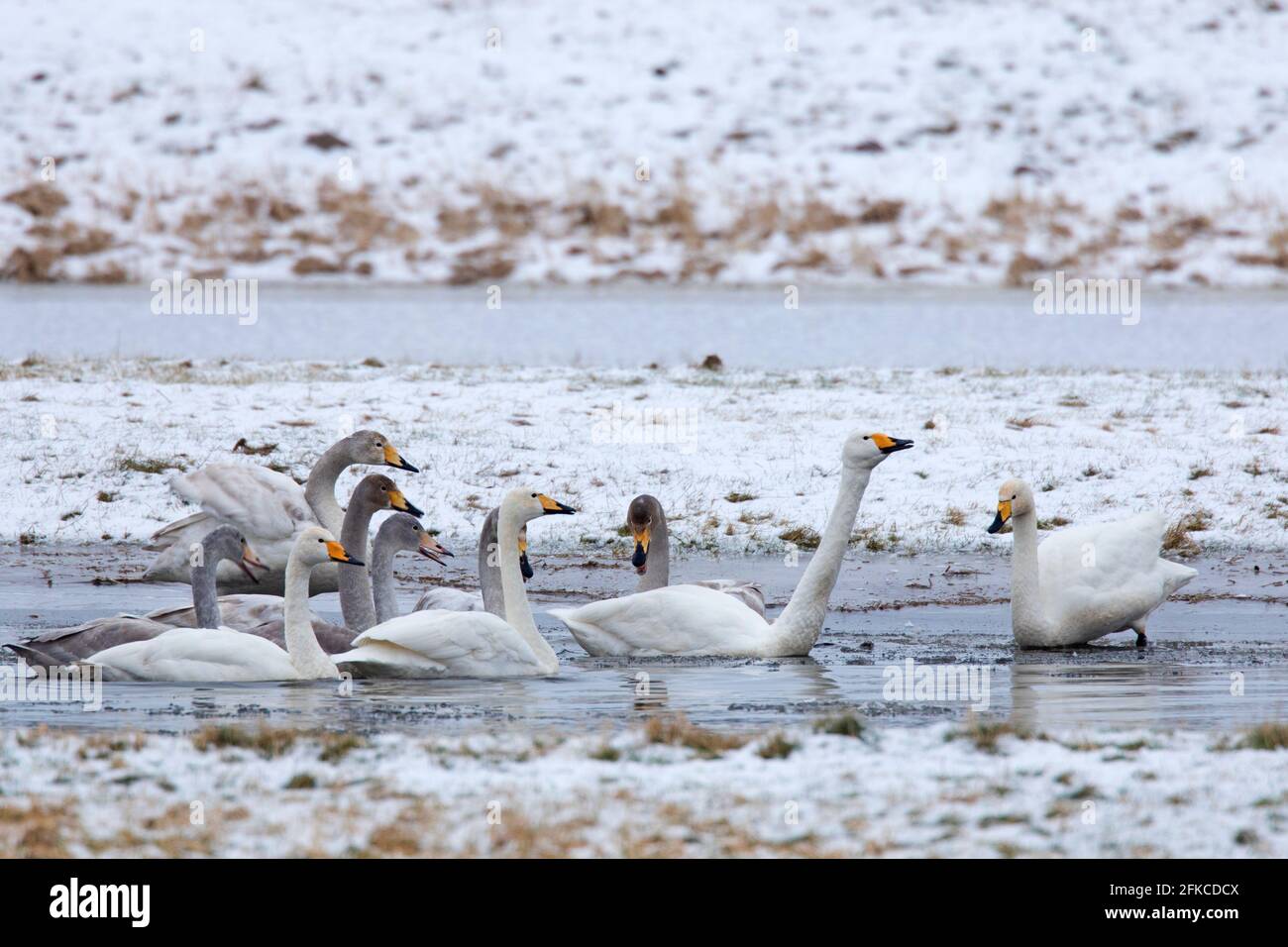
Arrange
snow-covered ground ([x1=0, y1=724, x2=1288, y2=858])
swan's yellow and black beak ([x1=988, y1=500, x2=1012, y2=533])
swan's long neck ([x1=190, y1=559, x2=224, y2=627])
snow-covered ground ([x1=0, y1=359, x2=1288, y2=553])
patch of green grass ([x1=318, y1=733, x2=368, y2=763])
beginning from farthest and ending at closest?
snow-covered ground ([x1=0, y1=359, x2=1288, y2=553]), swan's yellow and black beak ([x1=988, y1=500, x2=1012, y2=533]), swan's long neck ([x1=190, y1=559, x2=224, y2=627]), patch of green grass ([x1=318, y1=733, x2=368, y2=763]), snow-covered ground ([x1=0, y1=724, x2=1288, y2=858])

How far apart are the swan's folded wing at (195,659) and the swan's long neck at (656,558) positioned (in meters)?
2.41

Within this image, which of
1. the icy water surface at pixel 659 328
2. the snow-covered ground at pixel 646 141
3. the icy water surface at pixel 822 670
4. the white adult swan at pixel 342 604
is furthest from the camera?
the snow-covered ground at pixel 646 141

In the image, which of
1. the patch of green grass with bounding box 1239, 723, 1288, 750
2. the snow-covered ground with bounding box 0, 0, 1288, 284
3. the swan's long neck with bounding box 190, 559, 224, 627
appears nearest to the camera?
the patch of green grass with bounding box 1239, 723, 1288, 750

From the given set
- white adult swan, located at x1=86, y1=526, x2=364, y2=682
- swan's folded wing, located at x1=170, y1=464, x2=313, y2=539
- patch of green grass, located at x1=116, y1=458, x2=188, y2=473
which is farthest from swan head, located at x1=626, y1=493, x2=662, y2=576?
patch of green grass, located at x1=116, y1=458, x2=188, y2=473

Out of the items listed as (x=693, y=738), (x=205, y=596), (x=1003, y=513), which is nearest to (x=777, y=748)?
(x=693, y=738)

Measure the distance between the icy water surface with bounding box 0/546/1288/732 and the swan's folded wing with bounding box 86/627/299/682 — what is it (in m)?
0.08

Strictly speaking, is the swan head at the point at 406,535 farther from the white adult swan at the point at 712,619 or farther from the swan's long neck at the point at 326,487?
the swan's long neck at the point at 326,487

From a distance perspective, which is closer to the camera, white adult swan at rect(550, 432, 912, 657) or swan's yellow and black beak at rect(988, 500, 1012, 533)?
white adult swan at rect(550, 432, 912, 657)

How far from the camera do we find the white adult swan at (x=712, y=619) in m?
9.23

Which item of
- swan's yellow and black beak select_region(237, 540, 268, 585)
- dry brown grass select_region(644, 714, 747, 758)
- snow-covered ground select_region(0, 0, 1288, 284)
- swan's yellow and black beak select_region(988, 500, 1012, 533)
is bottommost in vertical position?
dry brown grass select_region(644, 714, 747, 758)

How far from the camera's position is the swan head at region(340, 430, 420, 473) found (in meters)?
10.5

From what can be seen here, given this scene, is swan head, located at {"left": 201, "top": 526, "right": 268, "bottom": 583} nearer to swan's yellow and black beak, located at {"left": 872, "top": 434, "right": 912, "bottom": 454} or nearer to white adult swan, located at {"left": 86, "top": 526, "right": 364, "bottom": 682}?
white adult swan, located at {"left": 86, "top": 526, "right": 364, "bottom": 682}

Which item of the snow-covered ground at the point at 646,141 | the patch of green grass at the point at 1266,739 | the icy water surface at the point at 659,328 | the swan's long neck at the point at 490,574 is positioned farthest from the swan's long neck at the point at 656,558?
the snow-covered ground at the point at 646,141

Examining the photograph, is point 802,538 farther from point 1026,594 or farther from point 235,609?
point 235,609
